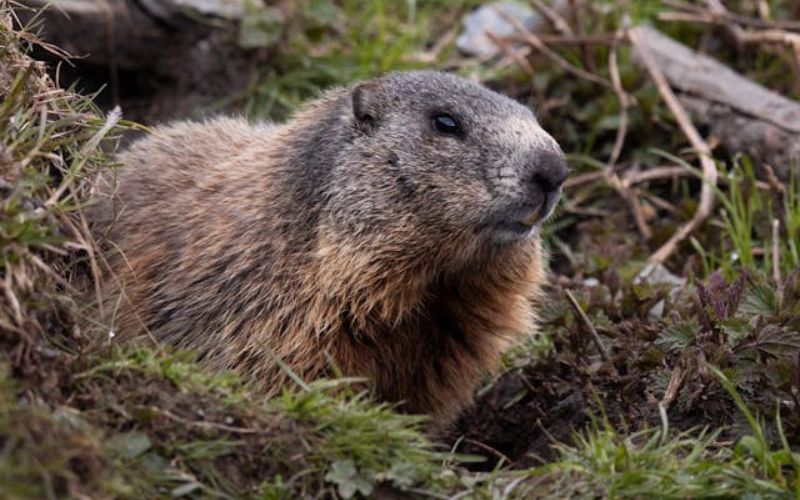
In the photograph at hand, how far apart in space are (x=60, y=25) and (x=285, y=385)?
140 inches

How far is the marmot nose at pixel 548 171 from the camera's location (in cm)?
426

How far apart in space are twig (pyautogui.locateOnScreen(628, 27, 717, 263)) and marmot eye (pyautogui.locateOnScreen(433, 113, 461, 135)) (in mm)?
1769

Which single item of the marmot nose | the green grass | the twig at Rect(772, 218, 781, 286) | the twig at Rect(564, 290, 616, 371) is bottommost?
the twig at Rect(564, 290, 616, 371)

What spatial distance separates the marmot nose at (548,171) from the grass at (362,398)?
71 cm

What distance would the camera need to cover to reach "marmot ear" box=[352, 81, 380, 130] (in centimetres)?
469

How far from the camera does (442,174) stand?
441 cm

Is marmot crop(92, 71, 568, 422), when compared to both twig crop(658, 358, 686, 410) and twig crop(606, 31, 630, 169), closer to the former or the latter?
twig crop(658, 358, 686, 410)

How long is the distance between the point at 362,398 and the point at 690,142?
3386mm

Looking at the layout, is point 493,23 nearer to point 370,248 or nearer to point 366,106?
point 366,106

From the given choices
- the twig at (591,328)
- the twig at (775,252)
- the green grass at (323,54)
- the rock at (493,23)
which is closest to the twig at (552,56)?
the rock at (493,23)

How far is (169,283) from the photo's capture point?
471cm

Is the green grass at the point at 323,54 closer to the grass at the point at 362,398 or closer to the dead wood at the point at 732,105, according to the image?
the dead wood at the point at 732,105

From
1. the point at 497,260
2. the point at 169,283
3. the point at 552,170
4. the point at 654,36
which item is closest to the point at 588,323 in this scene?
the point at 497,260

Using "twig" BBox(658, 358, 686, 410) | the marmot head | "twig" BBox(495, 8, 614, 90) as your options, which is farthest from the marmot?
"twig" BBox(495, 8, 614, 90)
